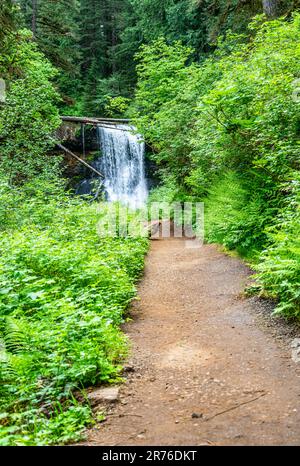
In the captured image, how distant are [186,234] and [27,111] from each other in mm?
7380

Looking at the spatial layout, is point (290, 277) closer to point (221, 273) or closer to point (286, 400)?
point (286, 400)

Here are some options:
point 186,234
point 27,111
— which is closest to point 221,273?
point 186,234

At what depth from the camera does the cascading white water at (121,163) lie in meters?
23.5

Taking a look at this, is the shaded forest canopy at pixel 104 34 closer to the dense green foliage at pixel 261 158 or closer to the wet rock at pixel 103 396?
the dense green foliage at pixel 261 158

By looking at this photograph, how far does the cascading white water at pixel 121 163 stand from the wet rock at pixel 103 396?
20.0 meters

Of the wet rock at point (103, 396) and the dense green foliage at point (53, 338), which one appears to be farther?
the wet rock at point (103, 396)

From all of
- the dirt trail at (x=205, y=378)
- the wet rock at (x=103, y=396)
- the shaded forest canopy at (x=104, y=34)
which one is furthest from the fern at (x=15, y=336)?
the shaded forest canopy at (x=104, y=34)

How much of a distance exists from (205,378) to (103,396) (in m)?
1.07

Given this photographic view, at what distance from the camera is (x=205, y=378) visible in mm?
3744

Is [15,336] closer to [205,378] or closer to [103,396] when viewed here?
[103,396]

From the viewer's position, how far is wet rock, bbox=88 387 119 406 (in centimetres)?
331

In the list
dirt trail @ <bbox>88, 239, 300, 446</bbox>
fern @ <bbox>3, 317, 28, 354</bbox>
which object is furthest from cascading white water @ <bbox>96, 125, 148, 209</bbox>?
fern @ <bbox>3, 317, 28, 354</bbox>

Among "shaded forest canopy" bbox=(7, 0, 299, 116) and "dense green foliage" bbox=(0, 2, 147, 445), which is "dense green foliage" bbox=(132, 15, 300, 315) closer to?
"dense green foliage" bbox=(0, 2, 147, 445)

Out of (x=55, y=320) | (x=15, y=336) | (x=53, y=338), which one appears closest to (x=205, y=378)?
(x=53, y=338)
